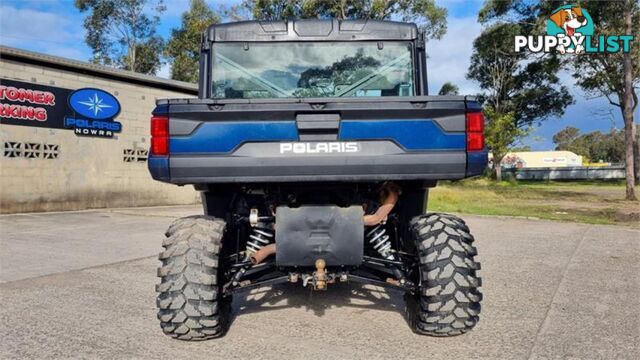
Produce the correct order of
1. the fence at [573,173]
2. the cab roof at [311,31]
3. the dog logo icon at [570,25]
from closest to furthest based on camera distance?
the cab roof at [311,31] → the dog logo icon at [570,25] → the fence at [573,173]

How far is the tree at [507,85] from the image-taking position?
1353 inches

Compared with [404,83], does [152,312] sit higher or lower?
lower

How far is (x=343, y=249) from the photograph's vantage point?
12.3 ft

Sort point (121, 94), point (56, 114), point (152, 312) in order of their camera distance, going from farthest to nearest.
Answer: point (121, 94) < point (56, 114) < point (152, 312)

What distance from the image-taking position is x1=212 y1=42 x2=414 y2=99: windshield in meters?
4.25

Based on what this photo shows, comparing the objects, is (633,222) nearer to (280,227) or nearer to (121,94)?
(280,227)

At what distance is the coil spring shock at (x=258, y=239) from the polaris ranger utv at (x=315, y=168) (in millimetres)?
18

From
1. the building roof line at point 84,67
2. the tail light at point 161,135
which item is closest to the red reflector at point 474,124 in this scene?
the tail light at point 161,135

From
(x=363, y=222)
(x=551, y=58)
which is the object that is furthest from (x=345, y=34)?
(x=551, y=58)

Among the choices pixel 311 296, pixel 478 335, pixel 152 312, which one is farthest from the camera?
pixel 311 296

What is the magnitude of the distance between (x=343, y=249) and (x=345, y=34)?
1.89m

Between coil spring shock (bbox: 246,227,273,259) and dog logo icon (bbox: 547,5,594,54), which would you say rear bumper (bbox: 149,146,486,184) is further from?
dog logo icon (bbox: 547,5,594,54)

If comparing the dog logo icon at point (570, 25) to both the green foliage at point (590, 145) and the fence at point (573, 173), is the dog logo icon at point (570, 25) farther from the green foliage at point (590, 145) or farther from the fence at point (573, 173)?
the green foliage at point (590, 145)

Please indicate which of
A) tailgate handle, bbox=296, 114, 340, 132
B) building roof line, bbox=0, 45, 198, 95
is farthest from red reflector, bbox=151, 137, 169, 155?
building roof line, bbox=0, 45, 198, 95
